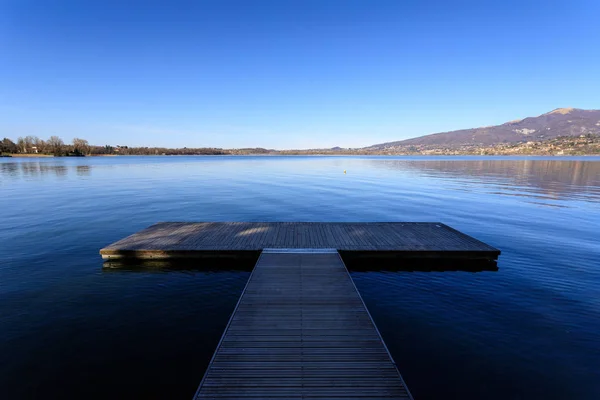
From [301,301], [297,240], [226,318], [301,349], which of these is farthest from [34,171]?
[301,349]

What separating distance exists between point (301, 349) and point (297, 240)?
8429mm

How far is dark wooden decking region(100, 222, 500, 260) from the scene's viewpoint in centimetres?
1352

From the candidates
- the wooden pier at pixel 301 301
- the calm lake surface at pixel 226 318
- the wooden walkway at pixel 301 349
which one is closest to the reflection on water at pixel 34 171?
the calm lake surface at pixel 226 318

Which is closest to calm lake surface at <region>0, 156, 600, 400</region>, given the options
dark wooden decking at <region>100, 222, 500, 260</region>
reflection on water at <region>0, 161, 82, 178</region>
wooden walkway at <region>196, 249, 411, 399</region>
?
dark wooden decking at <region>100, 222, 500, 260</region>

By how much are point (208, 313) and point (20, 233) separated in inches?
686

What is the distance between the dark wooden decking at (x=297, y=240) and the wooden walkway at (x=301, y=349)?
4.43 meters

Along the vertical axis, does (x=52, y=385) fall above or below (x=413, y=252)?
below

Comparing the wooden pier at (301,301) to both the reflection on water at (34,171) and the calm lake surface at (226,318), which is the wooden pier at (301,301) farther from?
the reflection on water at (34,171)

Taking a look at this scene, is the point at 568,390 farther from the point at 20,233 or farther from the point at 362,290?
the point at 20,233

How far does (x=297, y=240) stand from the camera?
48.3 feet

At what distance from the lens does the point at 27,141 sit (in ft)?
487

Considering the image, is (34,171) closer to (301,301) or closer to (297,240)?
(297,240)

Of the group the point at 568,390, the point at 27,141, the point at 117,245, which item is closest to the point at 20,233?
the point at 117,245

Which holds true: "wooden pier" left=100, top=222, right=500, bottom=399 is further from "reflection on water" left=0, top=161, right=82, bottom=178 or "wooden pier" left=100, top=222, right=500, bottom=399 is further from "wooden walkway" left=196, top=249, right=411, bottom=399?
"reflection on water" left=0, top=161, right=82, bottom=178
